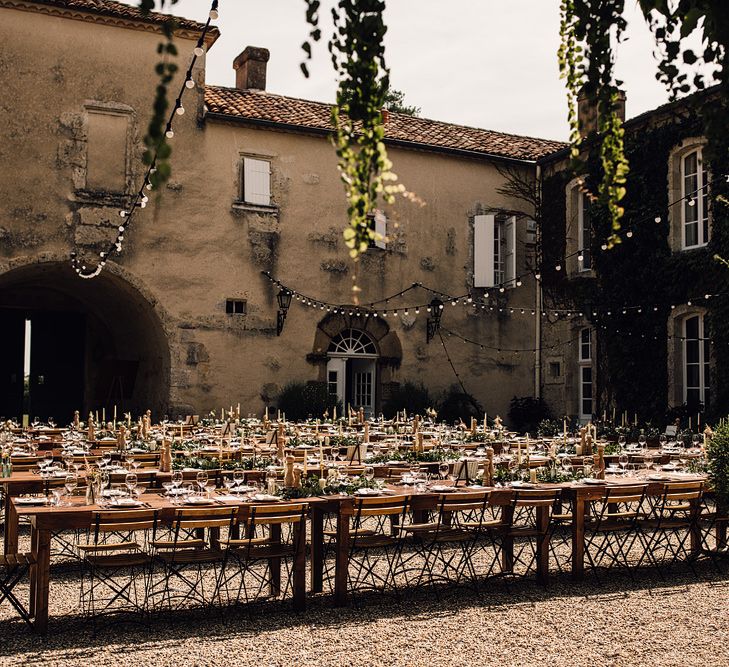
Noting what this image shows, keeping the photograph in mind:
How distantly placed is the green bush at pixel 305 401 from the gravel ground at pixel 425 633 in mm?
10921

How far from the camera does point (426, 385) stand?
2009cm

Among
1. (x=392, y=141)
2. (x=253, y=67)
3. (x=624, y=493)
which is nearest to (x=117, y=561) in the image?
(x=624, y=493)

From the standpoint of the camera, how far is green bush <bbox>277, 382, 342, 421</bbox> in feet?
59.4

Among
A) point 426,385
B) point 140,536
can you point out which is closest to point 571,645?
point 140,536

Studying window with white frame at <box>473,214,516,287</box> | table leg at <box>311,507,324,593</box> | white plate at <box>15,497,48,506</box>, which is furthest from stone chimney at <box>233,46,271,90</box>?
white plate at <box>15,497,48,506</box>

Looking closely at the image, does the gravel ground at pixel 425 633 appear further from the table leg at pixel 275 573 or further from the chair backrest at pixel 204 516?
the chair backrest at pixel 204 516

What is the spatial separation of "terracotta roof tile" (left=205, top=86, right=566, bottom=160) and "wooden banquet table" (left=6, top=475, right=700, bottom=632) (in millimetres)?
12166

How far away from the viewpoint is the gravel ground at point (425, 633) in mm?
5516

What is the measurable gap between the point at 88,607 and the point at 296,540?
1.51m

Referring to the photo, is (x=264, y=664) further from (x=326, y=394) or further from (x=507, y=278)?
(x=507, y=278)

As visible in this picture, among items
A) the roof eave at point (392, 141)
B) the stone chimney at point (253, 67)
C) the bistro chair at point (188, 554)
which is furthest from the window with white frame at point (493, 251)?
the bistro chair at point (188, 554)

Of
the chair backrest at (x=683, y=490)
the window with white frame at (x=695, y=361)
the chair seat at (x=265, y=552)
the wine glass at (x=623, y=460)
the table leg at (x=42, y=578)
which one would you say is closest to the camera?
the table leg at (x=42, y=578)

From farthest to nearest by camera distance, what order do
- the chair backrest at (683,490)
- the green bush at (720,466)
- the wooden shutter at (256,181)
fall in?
1. the wooden shutter at (256,181)
2. the chair backrest at (683,490)
3. the green bush at (720,466)

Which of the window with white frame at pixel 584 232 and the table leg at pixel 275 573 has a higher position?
the window with white frame at pixel 584 232
